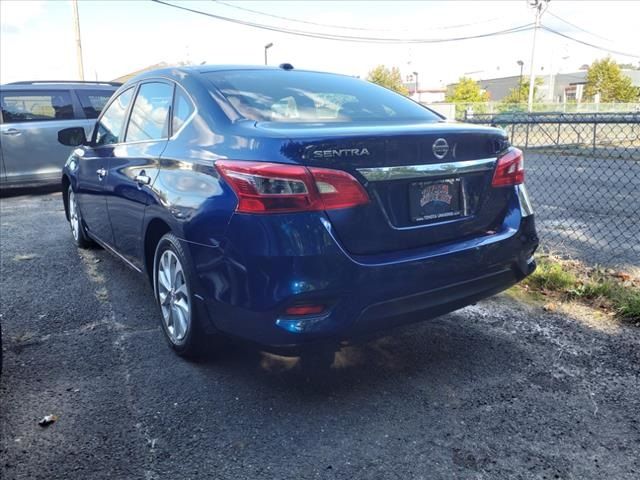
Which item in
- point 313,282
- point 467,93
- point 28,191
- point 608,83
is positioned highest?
point 608,83

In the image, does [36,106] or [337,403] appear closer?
[337,403]

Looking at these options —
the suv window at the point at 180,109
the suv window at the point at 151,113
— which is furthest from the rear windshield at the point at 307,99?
the suv window at the point at 151,113

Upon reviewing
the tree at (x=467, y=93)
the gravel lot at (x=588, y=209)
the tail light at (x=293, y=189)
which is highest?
the tree at (x=467, y=93)

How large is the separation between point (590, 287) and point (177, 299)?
116 inches

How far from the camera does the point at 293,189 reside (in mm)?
2264

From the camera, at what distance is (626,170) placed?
1098cm

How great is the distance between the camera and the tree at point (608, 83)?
107 feet

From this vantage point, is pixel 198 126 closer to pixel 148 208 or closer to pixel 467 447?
pixel 148 208

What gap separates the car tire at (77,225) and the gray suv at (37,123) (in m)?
3.52

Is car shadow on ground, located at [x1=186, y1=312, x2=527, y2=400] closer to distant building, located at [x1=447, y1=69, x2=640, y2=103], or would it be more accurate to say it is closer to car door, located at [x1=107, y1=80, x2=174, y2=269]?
car door, located at [x1=107, y1=80, x2=174, y2=269]

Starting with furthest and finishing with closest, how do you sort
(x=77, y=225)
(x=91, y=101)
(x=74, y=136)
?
(x=91, y=101)
(x=77, y=225)
(x=74, y=136)

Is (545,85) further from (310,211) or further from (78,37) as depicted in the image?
(310,211)

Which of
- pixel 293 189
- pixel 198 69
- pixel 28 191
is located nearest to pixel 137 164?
pixel 198 69

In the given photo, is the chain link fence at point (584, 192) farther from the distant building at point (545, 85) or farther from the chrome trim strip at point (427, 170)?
the distant building at point (545, 85)
